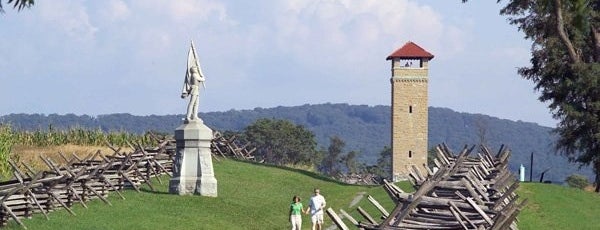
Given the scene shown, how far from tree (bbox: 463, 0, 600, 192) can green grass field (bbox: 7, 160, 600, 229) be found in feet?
16.8

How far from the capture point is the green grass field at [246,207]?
24141 mm

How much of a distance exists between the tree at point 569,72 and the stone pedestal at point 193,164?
48.9ft

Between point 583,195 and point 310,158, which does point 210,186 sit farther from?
point 310,158

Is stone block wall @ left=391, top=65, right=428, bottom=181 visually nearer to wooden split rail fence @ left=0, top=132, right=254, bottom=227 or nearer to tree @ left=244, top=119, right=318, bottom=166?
wooden split rail fence @ left=0, top=132, right=254, bottom=227

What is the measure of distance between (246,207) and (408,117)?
33420mm

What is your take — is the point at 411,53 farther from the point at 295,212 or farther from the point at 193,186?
the point at 295,212

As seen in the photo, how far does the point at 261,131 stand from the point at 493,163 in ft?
203

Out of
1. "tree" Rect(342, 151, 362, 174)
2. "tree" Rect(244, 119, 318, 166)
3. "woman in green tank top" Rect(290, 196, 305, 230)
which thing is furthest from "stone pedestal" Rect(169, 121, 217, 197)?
"tree" Rect(342, 151, 362, 174)

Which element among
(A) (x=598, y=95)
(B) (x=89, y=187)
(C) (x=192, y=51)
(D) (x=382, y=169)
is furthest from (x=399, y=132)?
(D) (x=382, y=169)

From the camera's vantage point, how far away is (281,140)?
96.4 metres

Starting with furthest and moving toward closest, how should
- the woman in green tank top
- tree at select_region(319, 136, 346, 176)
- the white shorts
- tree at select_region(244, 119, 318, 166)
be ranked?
tree at select_region(319, 136, 346, 176)
tree at select_region(244, 119, 318, 166)
the woman in green tank top
the white shorts

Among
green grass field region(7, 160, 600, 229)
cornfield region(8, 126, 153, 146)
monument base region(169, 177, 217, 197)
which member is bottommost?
green grass field region(7, 160, 600, 229)

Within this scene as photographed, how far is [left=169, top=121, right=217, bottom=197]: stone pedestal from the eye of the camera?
29.5 m

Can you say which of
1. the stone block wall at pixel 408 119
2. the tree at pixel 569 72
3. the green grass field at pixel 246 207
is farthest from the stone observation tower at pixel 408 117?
the green grass field at pixel 246 207
